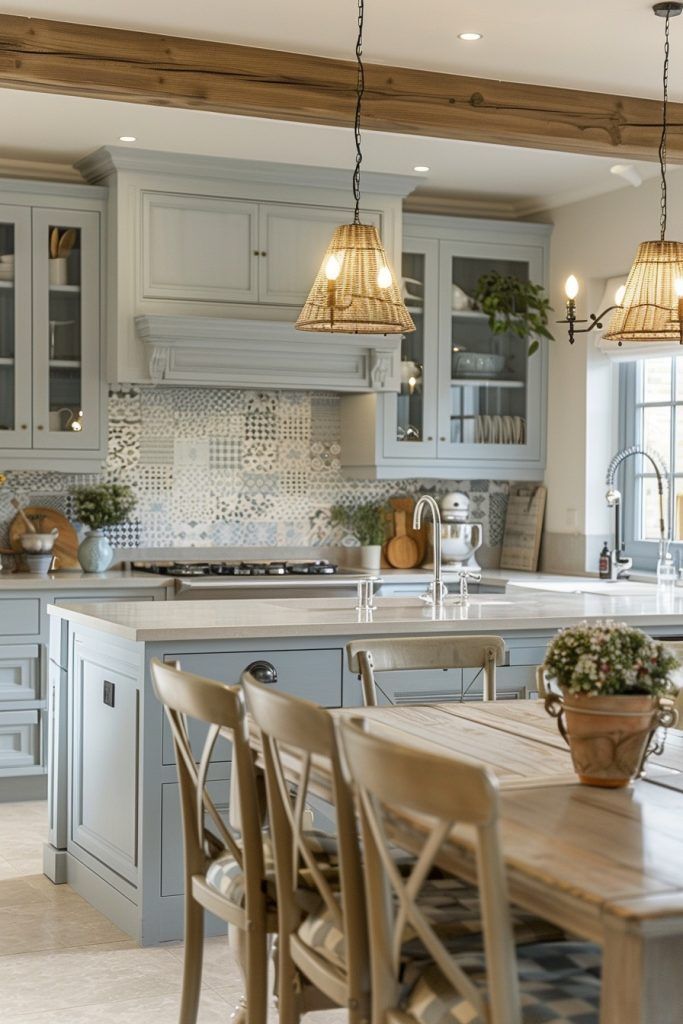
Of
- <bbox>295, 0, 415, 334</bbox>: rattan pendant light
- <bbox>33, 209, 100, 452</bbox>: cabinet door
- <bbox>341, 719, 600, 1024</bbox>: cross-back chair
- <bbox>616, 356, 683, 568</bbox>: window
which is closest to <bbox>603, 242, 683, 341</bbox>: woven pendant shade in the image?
<bbox>295, 0, 415, 334</bbox>: rattan pendant light

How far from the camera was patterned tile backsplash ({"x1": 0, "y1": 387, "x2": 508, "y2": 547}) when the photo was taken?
6336 mm

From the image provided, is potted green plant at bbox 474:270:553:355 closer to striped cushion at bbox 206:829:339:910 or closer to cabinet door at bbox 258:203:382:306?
cabinet door at bbox 258:203:382:306

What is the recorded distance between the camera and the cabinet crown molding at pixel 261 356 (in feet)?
19.2

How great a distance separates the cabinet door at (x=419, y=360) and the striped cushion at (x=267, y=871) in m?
3.84

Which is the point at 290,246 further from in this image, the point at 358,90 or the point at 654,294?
the point at 654,294

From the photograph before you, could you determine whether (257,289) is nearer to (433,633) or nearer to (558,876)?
(433,633)

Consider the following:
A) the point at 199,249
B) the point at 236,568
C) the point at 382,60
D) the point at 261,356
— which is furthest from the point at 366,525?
the point at 382,60

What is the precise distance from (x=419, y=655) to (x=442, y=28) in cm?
199

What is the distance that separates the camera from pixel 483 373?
6672mm

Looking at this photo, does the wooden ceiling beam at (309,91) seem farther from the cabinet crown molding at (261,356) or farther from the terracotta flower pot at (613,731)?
the terracotta flower pot at (613,731)

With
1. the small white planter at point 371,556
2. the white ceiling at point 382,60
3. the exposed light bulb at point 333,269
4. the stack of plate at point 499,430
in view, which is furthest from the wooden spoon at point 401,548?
the exposed light bulb at point 333,269

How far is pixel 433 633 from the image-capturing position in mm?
4082

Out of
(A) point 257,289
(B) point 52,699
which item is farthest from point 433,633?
(A) point 257,289

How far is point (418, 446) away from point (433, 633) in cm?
249
